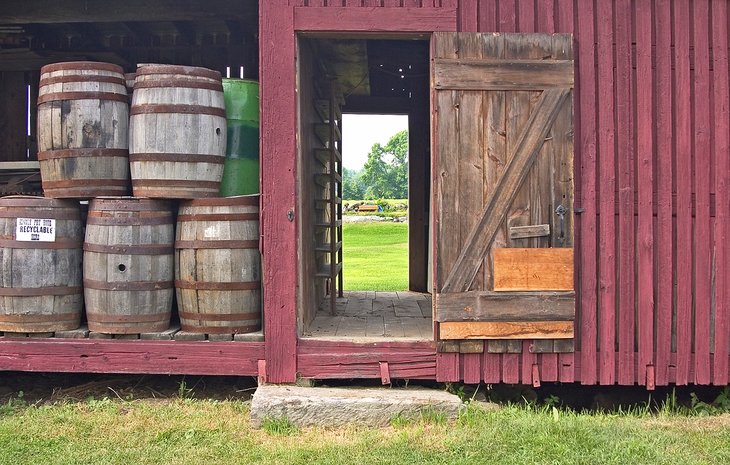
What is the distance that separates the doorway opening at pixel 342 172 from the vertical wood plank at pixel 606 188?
142 centimetres

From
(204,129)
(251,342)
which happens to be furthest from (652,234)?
(204,129)

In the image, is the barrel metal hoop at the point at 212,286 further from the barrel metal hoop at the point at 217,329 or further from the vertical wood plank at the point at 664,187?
the vertical wood plank at the point at 664,187

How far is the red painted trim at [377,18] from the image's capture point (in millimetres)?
4801

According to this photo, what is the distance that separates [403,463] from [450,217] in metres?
1.84

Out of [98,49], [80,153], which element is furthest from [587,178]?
[98,49]

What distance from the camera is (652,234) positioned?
4848 millimetres

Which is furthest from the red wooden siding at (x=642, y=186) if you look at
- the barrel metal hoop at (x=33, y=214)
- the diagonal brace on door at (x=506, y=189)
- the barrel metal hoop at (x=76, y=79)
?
the barrel metal hoop at (x=33, y=214)

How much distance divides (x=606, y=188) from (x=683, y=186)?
581 mm

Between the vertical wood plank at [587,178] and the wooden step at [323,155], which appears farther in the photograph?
the wooden step at [323,155]

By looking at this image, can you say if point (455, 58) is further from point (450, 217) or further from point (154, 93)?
point (154, 93)

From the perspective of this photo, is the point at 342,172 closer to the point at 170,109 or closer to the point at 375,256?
the point at 170,109

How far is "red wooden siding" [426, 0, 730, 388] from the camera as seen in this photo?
15.9 feet

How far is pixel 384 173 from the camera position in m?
79.3

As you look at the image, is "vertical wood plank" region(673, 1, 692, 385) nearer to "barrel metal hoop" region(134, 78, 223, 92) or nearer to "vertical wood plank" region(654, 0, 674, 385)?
"vertical wood plank" region(654, 0, 674, 385)
